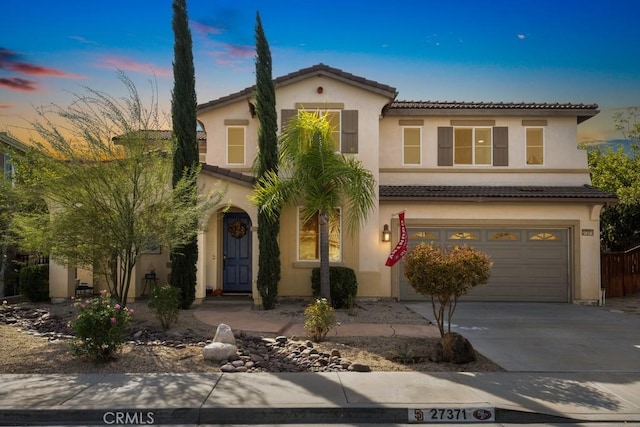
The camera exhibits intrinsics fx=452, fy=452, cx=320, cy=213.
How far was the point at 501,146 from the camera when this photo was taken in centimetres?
1467

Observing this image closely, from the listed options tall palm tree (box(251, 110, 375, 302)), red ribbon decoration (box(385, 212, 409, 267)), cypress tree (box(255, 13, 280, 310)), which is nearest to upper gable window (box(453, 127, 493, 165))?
red ribbon decoration (box(385, 212, 409, 267))

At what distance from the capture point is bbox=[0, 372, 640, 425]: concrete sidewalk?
510cm

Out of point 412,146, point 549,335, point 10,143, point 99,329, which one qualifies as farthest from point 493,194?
point 10,143

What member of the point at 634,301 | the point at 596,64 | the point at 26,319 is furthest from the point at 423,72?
the point at 26,319

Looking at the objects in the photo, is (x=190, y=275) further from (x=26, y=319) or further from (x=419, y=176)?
(x=419, y=176)

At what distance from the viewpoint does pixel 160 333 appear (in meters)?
8.93

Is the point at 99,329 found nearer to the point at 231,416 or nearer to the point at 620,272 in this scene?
the point at 231,416

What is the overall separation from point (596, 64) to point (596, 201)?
9.35 m

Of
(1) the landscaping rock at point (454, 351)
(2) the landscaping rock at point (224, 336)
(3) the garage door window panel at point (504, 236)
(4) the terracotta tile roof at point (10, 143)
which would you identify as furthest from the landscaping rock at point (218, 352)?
(3) the garage door window panel at point (504, 236)

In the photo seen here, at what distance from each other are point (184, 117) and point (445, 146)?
26.7 feet

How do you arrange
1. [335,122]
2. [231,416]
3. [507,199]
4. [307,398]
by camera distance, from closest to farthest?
[231,416] < [307,398] < [507,199] < [335,122]

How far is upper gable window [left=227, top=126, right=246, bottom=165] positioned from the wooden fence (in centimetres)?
1270

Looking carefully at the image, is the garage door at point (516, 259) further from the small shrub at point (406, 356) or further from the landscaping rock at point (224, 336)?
the landscaping rock at point (224, 336)

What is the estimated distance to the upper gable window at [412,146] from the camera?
14.7 meters
